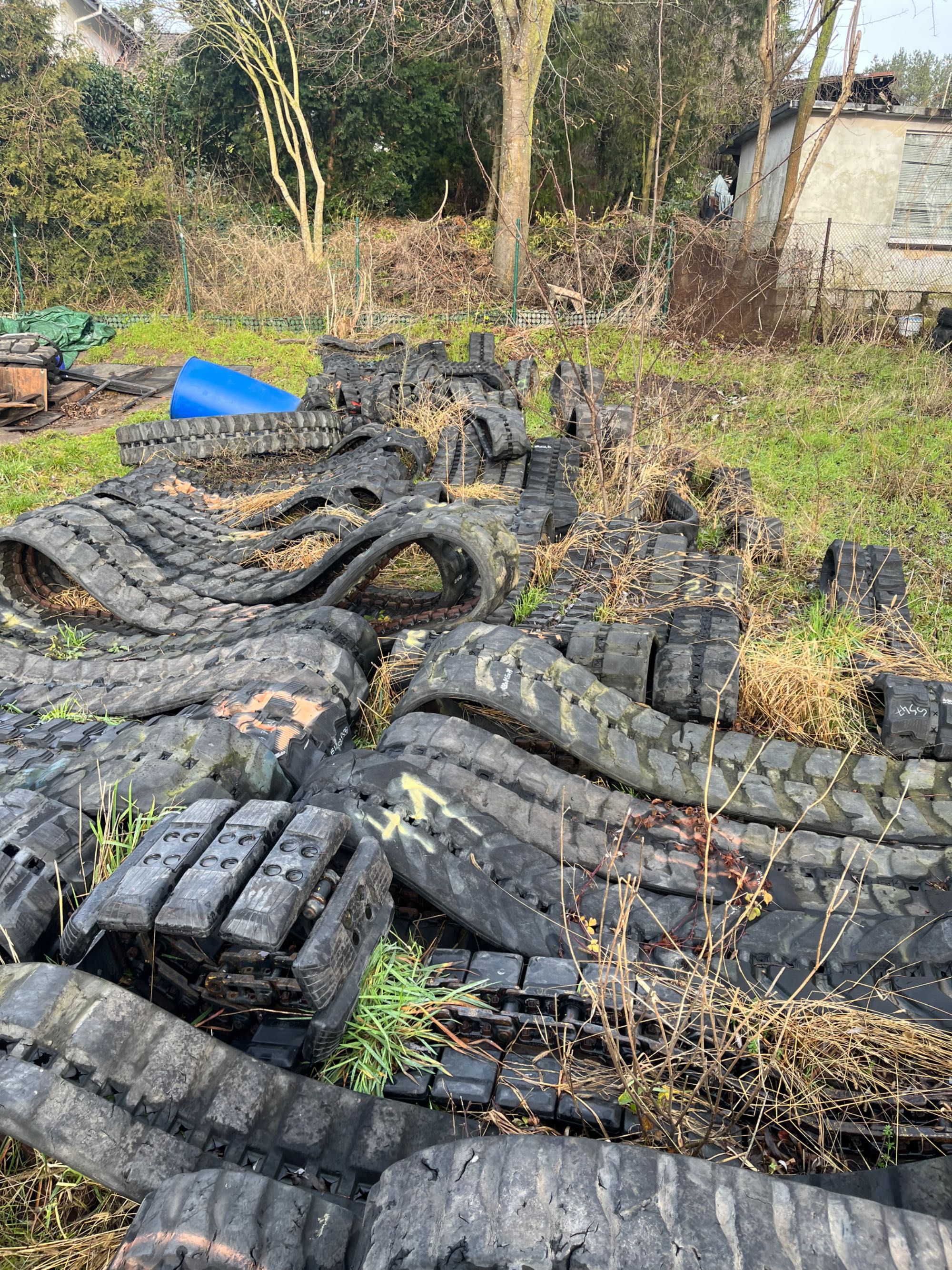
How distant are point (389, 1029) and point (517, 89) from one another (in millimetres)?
16597

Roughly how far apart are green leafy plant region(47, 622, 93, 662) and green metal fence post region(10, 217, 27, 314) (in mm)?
13568

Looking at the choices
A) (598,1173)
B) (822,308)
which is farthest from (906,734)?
(822,308)

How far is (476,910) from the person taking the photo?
2760 millimetres

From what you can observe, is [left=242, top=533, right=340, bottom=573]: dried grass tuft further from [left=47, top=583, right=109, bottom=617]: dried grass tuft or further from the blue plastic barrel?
the blue plastic barrel

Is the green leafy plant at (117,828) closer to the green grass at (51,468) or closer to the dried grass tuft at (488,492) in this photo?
the dried grass tuft at (488,492)

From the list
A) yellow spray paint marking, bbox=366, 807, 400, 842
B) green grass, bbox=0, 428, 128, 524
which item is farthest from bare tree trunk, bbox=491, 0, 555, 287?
yellow spray paint marking, bbox=366, 807, 400, 842

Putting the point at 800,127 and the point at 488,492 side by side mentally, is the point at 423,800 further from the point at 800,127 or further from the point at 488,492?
the point at 800,127

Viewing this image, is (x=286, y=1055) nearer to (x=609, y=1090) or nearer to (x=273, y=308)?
(x=609, y=1090)

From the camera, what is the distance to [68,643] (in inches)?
192

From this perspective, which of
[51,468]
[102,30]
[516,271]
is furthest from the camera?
[102,30]

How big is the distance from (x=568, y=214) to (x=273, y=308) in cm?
1188

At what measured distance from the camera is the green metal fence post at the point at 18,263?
15.6 metres

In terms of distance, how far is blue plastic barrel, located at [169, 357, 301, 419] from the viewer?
918 centimetres

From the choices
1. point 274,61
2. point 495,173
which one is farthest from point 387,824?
point 274,61
